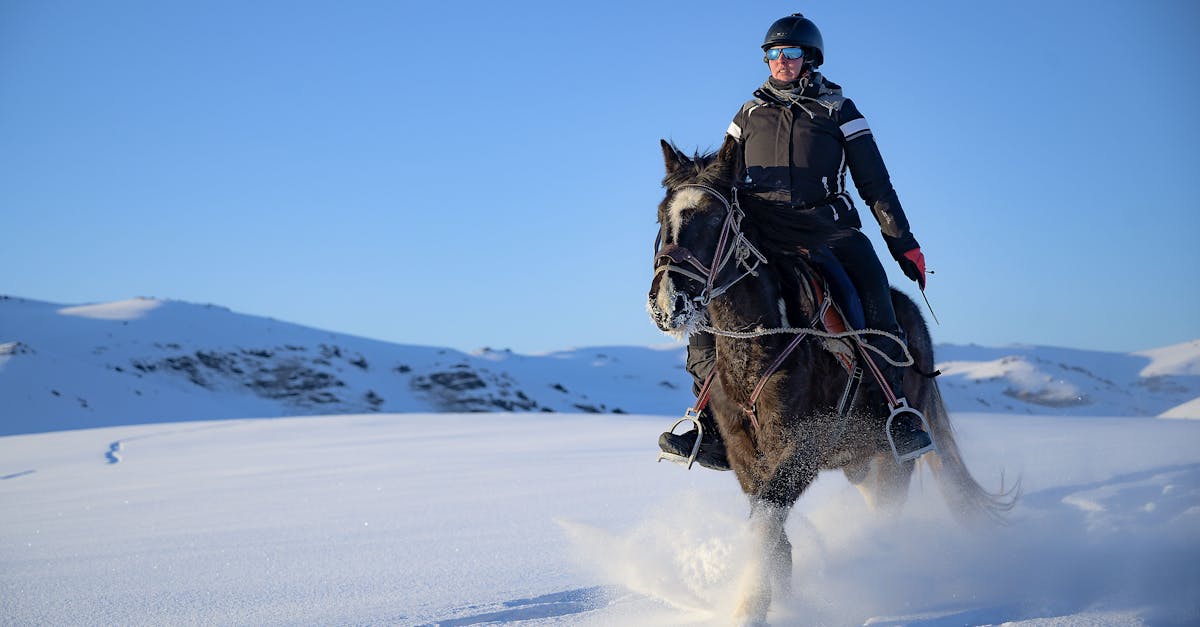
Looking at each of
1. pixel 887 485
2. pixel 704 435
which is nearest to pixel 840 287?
pixel 704 435

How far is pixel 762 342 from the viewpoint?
4.66 m

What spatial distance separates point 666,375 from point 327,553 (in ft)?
150

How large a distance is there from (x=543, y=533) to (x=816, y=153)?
3.44 metres

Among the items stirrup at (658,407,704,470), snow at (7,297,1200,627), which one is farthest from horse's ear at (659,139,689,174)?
snow at (7,297,1200,627)

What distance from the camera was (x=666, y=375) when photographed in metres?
51.9

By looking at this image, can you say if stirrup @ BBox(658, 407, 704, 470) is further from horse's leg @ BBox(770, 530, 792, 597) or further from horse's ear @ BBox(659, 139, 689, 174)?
horse's ear @ BBox(659, 139, 689, 174)

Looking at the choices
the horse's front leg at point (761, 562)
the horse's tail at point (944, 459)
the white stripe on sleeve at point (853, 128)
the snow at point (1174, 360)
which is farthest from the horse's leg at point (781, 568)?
the snow at point (1174, 360)

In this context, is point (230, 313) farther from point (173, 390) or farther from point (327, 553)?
point (327, 553)

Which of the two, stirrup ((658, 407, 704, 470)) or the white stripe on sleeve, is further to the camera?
the white stripe on sleeve

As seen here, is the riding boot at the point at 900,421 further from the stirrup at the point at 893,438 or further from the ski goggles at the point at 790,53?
the ski goggles at the point at 790,53

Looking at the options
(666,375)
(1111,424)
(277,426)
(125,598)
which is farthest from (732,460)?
(666,375)

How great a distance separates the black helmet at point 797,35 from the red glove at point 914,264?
125 cm

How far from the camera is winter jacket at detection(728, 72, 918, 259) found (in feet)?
17.1

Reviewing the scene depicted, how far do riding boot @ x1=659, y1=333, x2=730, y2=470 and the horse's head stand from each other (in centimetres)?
70
